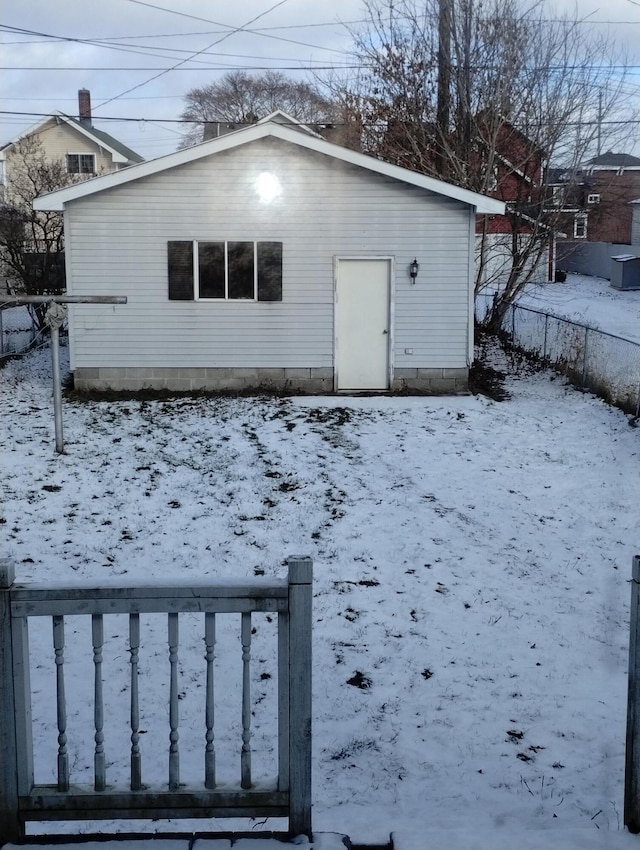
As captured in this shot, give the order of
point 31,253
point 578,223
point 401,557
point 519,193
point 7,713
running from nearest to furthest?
point 7,713 → point 401,557 → point 31,253 → point 519,193 → point 578,223

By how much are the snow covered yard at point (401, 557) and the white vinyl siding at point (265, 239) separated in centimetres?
107

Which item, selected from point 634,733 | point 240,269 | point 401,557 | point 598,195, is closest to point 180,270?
point 240,269

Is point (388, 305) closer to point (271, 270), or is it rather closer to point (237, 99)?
point (271, 270)

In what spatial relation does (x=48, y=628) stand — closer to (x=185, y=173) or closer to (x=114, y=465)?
(x=114, y=465)

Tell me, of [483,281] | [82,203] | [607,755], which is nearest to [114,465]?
[82,203]

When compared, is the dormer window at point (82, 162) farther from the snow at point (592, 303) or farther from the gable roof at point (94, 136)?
the snow at point (592, 303)

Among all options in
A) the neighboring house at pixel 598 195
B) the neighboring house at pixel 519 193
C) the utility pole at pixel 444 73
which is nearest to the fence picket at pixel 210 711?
the neighboring house at pixel 519 193

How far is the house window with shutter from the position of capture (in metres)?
14.1

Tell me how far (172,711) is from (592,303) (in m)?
27.1

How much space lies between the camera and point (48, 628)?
611 cm

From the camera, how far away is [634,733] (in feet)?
10.8

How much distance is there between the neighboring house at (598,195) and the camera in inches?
829

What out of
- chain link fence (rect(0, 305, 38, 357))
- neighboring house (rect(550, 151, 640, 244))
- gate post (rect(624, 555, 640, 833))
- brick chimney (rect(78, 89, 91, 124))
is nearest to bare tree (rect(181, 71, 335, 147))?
brick chimney (rect(78, 89, 91, 124))

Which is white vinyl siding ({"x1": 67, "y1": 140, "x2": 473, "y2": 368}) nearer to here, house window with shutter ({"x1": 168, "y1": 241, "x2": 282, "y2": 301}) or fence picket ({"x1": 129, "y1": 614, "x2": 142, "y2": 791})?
house window with shutter ({"x1": 168, "y1": 241, "x2": 282, "y2": 301})
